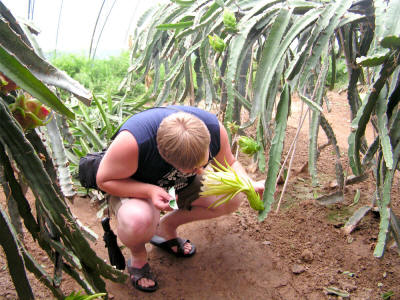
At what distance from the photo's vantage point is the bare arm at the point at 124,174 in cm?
137

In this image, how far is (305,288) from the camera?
1.59m

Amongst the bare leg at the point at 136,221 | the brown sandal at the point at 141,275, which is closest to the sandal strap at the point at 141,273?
the brown sandal at the point at 141,275

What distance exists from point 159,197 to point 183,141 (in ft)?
0.89

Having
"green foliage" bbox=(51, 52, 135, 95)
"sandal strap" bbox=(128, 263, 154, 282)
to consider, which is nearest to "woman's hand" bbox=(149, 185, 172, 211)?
"sandal strap" bbox=(128, 263, 154, 282)

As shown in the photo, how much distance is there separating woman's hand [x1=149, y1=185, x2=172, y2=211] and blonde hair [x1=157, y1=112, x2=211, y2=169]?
6.5 inches

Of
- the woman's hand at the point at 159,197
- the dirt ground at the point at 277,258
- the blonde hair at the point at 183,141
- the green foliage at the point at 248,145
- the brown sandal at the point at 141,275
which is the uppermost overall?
the blonde hair at the point at 183,141

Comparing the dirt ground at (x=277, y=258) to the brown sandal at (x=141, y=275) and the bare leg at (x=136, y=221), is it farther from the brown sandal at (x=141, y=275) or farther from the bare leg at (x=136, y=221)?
the bare leg at (x=136, y=221)

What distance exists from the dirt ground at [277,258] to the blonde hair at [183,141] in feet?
2.07

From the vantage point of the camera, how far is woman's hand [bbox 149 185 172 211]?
1.38m

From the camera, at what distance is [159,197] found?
1.41 m

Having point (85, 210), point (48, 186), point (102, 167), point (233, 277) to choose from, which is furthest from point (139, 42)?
point (48, 186)

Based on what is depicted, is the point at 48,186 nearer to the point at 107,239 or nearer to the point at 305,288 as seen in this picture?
the point at 107,239

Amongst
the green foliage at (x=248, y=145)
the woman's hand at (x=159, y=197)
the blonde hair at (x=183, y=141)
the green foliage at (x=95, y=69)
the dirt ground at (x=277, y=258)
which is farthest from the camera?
the green foliage at (x=95, y=69)

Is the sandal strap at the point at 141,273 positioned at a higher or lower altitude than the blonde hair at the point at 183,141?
lower
